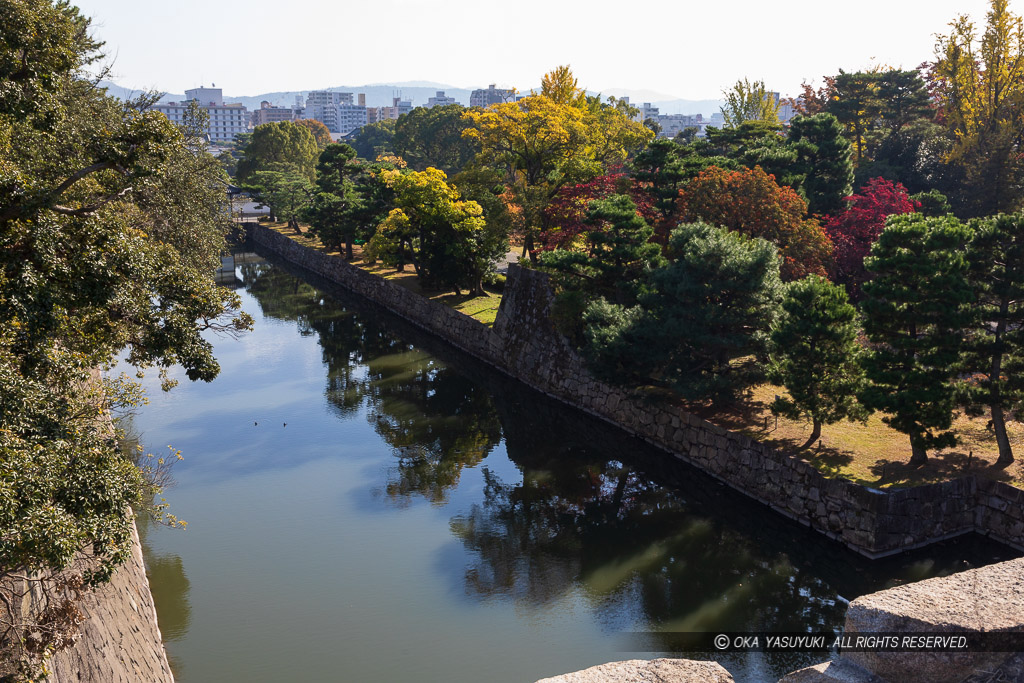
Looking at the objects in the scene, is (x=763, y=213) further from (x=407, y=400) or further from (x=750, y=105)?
(x=750, y=105)

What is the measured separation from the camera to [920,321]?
52.4ft

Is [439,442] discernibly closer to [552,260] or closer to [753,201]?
[552,260]

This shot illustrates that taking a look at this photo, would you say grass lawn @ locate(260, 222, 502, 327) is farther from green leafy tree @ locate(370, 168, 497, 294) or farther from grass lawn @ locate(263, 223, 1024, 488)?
grass lawn @ locate(263, 223, 1024, 488)

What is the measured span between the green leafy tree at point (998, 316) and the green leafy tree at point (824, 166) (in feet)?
48.8

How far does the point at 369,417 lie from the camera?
25.4 metres

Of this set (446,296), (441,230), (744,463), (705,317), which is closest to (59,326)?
(705,317)

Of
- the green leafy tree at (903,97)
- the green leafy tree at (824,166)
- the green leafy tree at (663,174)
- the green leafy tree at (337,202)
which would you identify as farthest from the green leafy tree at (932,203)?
the green leafy tree at (337,202)

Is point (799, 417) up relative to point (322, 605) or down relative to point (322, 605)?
up

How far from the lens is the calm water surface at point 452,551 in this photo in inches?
528

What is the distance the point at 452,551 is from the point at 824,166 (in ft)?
77.0

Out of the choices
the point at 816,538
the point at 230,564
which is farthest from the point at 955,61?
the point at 230,564

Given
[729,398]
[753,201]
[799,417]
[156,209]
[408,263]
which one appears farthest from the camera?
[408,263]

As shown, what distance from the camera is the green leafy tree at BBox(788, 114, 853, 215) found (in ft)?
100

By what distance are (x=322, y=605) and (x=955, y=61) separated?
114 ft
